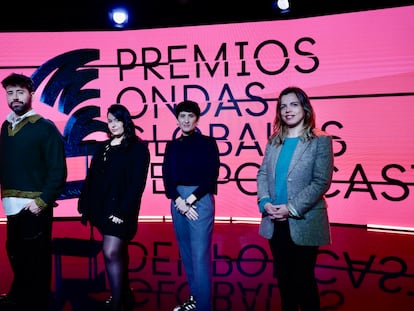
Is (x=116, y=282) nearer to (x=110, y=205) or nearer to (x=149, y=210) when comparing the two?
(x=110, y=205)

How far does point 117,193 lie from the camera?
237 cm

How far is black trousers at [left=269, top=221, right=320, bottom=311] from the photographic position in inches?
77.3

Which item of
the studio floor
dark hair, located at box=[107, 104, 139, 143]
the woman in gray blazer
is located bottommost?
the studio floor

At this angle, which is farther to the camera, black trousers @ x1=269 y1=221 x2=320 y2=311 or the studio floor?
the studio floor

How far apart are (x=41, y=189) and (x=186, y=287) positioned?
141 centimetres

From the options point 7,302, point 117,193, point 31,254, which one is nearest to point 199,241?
point 117,193

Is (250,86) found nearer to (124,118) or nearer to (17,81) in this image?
(124,118)

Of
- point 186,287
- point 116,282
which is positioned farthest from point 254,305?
point 116,282

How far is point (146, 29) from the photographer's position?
5.43 meters

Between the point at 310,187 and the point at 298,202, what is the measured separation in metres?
0.11

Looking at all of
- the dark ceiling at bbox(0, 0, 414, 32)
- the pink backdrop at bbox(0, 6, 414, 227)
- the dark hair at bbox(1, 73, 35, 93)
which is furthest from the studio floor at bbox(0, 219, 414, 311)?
the dark ceiling at bbox(0, 0, 414, 32)

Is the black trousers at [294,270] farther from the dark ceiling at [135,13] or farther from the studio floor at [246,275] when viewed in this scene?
the dark ceiling at [135,13]

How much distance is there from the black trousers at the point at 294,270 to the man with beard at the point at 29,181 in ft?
4.84

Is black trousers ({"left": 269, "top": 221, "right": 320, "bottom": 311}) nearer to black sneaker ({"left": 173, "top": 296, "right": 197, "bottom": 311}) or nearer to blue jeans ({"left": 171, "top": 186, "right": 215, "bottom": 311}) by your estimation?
blue jeans ({"left": 171, "top": 186, "right": 215, "bottom": 311})
